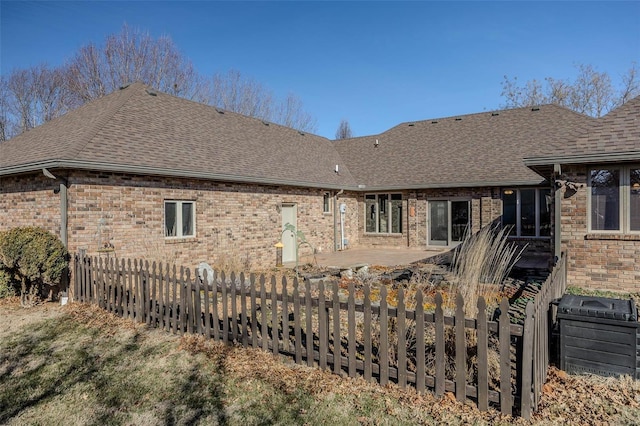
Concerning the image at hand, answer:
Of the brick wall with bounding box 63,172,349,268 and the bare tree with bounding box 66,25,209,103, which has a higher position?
the bare tree with bounding box 66,25,209,103

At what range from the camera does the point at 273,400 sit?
361cm

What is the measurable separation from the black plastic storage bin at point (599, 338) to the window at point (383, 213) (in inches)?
493

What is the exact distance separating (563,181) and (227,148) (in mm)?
9435

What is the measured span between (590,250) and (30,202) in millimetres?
12436

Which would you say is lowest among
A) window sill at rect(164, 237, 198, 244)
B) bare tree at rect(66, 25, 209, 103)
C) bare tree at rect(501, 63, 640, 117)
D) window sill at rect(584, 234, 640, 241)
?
window sill at rect(164, 237, 198, 244)

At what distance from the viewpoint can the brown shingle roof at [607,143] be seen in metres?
7.45

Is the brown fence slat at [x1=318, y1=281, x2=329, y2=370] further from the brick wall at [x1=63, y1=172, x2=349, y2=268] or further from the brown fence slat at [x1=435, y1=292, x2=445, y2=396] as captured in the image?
the brick wall at [x1=63, y1=172, x2=349, y2=268]

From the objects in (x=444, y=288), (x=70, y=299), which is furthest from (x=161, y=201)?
(x=444, y=288)

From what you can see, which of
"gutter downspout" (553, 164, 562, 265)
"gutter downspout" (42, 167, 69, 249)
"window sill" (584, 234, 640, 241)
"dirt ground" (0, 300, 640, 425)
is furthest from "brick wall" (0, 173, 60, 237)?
"window sill" (584, 234, 640, 241)

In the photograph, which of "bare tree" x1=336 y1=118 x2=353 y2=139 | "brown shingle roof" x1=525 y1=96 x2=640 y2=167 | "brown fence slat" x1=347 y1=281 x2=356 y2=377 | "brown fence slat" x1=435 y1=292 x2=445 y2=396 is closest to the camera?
"brown fence slat" x1=435 y1=292 x2=445 y2=396

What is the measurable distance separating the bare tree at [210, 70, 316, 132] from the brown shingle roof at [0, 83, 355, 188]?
16.4m

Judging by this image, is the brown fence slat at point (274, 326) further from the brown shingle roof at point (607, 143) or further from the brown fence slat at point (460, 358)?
the brown shingle roof at point (607, 143)

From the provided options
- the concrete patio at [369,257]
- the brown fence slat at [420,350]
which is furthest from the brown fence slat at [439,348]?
the concrete patio at [369,257]

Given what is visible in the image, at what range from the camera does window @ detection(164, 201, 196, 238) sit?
31.8ft
